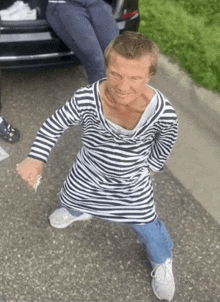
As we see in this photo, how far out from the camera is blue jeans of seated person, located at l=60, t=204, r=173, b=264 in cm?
225

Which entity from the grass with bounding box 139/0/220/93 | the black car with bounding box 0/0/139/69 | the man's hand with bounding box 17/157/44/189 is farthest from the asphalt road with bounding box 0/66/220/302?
the grass with bounding box 139/0/220/93

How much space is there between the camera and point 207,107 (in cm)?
314

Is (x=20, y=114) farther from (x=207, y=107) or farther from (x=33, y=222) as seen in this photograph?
(x=207, y=107)

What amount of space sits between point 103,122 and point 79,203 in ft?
2.22

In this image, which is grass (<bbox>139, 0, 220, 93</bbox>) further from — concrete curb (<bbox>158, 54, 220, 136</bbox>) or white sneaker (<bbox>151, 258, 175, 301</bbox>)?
white sneaker (<bbox>151, 258, 175, 301</bbox>)

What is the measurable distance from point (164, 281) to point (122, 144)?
93cm

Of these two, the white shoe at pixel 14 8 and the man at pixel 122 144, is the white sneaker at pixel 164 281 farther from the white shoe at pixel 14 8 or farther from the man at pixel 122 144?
the white shoe at pixel 14 8

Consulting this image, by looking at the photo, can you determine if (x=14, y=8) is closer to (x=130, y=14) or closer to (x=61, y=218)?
(x=130, y=14)

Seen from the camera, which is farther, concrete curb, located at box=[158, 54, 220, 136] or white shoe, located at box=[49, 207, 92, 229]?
concrete curb, located at box=[158, 54, 220, 136]

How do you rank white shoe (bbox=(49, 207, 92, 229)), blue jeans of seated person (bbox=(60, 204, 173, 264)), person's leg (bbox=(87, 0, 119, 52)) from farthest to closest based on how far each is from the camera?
Result: person's leg (bbox=(87, 0, 119, 52)) < white shoe (bbox=(49, 207, 92, 229)) < blue jeans of seated person (bbox=(60, 204, 173, 264))

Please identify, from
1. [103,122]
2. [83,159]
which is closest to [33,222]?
[83,159]

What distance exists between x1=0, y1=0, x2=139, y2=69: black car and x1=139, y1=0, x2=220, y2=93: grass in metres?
0.47

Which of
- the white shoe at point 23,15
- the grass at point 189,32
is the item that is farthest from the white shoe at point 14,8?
the grass at point 189,32

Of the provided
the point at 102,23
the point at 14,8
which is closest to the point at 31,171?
the point at 102,23
